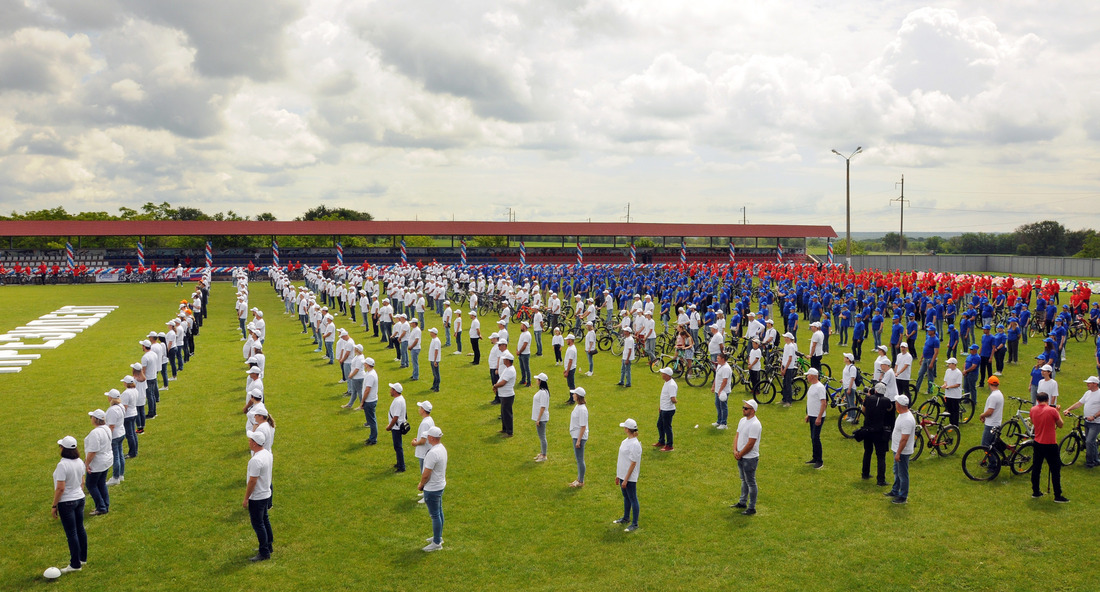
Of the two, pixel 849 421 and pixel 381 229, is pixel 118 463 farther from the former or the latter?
pixel 381 229

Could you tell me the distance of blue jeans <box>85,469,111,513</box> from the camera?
386 inches

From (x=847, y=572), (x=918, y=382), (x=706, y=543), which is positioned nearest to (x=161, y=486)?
(x=706, y=543)

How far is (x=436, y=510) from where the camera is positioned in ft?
28.7

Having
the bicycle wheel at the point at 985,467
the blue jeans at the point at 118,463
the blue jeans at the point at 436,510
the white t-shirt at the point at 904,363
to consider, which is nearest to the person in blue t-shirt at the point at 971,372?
the white t-shirt at the point at 904,363

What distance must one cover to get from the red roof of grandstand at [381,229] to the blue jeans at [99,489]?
157ft

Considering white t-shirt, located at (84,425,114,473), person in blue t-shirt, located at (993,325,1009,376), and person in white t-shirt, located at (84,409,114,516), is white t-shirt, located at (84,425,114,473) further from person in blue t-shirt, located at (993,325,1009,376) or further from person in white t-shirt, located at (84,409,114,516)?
person in blue t-shirt, located at (993,325,1009,376)

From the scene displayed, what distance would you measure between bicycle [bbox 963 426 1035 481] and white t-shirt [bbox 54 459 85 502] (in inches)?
526

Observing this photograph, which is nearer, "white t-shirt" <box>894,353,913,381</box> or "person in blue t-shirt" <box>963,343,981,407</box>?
"white t-shirt" <box>894,353,913,381</box>

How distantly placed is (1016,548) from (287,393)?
52.1ft

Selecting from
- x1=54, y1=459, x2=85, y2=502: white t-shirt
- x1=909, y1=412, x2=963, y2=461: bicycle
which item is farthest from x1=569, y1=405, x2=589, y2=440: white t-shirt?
x1=54, y1=459, x2=85, y2=502: white t-shirt

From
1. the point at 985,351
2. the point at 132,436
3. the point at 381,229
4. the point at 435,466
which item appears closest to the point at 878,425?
the point at 435,466

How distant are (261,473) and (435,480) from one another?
7.21 feet

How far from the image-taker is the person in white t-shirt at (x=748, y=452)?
31.2 feet

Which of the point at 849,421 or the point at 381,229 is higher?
the point at 381,229
